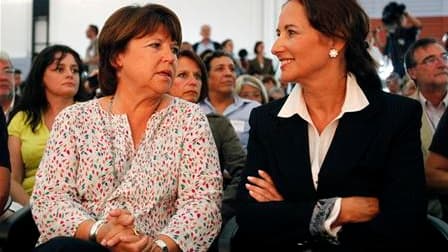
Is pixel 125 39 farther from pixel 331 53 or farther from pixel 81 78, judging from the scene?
pixel 81 78

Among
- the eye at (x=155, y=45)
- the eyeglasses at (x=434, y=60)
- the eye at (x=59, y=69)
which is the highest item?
the eye at (x=155, y=45)

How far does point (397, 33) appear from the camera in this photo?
23.9 ft

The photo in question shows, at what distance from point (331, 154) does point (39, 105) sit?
6.19 ft

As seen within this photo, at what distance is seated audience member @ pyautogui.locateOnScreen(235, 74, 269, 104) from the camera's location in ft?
16.6

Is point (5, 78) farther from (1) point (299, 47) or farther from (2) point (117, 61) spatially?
(1) point (299, 47)

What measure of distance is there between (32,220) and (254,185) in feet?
2.67

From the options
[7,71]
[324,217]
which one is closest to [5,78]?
[7,71]

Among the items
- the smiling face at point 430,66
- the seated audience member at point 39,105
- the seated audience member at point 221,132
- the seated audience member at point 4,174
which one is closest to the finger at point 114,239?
the seated audience member at point 4,174

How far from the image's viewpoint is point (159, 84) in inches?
85.7

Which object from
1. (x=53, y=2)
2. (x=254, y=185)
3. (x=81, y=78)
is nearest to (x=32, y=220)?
(x=254, y=185)

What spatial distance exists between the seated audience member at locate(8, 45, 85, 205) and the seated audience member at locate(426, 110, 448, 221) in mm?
1778

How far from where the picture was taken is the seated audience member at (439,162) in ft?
7.80

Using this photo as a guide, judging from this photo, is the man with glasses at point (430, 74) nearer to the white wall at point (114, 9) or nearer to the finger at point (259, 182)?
the finger at point (259, 182)

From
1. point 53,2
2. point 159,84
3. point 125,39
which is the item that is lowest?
point 53,2
